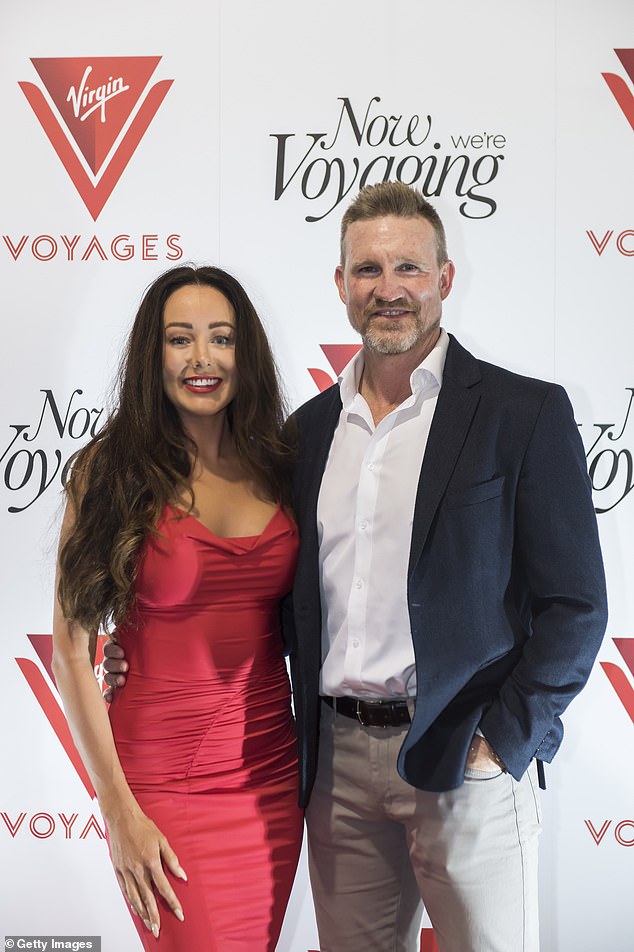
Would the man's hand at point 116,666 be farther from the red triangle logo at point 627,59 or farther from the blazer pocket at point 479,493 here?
the red triangle logo at point 627,59

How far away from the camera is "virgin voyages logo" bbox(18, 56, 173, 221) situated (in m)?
2.98

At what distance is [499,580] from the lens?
1.84 meters

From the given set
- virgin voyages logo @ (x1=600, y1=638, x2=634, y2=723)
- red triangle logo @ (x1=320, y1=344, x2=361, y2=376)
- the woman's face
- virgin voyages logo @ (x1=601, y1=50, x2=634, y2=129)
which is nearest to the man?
the woman's face

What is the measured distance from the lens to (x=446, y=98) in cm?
294

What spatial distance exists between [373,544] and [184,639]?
1.43 feet

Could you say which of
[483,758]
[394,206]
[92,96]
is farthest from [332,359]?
[483,758]

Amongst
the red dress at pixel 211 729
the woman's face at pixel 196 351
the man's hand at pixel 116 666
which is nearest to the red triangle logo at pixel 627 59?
the woman's face at pixel 196 351

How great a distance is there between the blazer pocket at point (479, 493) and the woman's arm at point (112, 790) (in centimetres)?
80

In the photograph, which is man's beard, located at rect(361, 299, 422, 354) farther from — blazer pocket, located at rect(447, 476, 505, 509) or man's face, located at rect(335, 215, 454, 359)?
blazer pocket, located at rect(447, 476, 505, 509)

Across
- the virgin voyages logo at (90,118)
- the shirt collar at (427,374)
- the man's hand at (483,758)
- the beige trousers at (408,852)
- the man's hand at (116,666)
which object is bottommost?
the beige trousers at (408,852)

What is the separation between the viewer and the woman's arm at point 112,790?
184cm

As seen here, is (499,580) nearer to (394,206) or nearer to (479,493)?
(479,493)

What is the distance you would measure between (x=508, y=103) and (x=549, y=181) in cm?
27

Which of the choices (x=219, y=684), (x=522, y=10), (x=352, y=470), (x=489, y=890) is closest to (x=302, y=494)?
(x=352, y=470)
